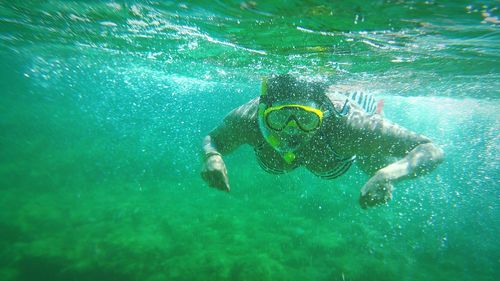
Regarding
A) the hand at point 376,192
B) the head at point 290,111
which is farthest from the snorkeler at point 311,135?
the hand at point 376,192

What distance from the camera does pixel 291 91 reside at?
409cm

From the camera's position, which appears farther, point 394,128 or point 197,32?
point 197,32

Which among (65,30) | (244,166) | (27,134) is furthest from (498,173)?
(27,134)

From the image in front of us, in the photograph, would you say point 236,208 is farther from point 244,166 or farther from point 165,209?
point 244,166

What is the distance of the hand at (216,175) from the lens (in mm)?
3023

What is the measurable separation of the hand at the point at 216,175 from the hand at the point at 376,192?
1.37m

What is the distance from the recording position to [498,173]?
2141 inches

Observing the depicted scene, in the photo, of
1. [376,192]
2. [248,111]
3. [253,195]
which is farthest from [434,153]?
[253,195]

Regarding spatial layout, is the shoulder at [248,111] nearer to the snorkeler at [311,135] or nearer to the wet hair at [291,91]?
the snorkeler at [311,135]

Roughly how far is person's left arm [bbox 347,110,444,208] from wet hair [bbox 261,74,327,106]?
24.3 inches

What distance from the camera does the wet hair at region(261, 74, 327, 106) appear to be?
4.04 metres

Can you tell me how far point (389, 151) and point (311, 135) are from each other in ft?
3.56

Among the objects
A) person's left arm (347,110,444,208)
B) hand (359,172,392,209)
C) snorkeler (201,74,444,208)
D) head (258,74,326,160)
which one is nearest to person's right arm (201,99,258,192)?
snorkeler (201,74,444,208)

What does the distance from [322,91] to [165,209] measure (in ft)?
36.0
